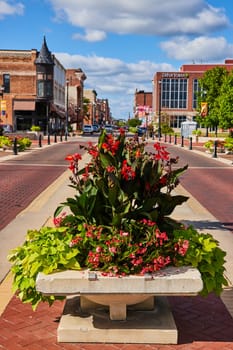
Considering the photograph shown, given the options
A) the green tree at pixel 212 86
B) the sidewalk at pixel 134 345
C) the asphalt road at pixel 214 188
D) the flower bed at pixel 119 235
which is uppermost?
the green tree at pixel 212 86

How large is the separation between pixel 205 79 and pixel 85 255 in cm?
6779

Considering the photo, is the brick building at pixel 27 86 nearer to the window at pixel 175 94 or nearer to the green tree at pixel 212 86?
the green tree at pixel 212 86

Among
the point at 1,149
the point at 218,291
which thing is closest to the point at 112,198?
the point at 218,291

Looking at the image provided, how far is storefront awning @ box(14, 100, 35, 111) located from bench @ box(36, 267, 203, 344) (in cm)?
6622

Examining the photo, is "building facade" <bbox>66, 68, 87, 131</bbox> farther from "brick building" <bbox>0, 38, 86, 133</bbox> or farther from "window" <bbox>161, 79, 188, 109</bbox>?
"brick building" <bbox>0, 38, 86, 133</bbox>

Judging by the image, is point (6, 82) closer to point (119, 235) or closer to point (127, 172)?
point (127, 172)

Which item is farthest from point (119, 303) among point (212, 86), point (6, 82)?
point (6, 82)

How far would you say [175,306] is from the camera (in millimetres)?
5293

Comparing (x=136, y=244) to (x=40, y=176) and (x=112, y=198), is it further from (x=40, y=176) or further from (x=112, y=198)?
(x=40, y=176)

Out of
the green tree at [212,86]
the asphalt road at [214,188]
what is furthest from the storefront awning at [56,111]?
the asphalt road at [214,188]

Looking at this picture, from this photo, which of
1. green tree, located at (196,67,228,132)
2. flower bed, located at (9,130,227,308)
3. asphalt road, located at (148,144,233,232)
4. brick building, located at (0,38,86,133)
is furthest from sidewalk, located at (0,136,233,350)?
brick building, located at (0,38,86,133)

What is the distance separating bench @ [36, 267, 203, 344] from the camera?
13.1 feet

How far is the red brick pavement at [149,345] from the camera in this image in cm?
428

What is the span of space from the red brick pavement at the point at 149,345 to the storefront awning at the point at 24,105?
65.5m
